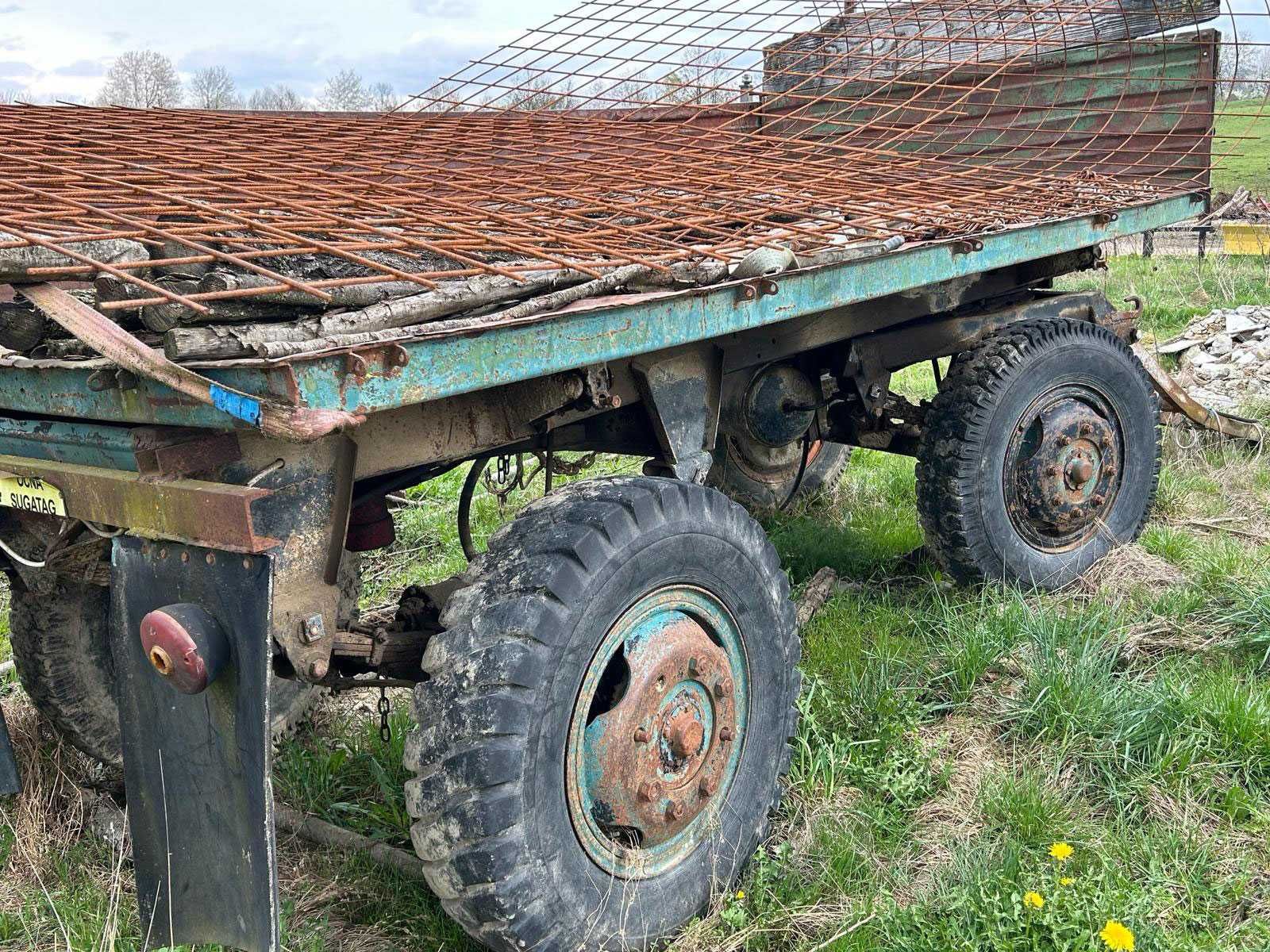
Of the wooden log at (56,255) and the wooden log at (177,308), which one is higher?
the wooden log at (56,255)

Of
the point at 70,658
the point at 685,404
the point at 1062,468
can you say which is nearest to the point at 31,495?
the point at 70,658

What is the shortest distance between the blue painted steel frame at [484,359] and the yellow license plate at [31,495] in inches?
5.3

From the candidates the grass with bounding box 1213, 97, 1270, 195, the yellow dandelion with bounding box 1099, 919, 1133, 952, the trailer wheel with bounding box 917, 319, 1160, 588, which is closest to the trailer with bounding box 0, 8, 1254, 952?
the trailer wheel with bounding box 917, 319, 1160, 588

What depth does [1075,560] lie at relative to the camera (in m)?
4.28

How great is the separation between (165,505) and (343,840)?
130 cm

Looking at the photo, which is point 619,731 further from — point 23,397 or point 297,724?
point 297,724

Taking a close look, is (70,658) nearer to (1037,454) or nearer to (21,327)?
(21,327)

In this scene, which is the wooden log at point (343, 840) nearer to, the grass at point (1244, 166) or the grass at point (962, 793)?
the grass at point (962, 793)

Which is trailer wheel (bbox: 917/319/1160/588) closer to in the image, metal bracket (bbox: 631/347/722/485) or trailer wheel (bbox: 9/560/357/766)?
metal bracket (bbox: 631/347/722/485)

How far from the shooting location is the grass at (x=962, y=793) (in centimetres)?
259

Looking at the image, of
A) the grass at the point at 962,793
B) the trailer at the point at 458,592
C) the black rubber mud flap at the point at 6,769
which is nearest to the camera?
the trailer at the point at 458,592

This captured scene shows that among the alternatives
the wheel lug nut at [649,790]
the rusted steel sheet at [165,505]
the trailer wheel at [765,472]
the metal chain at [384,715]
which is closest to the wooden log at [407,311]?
the rusted steel sheet at [165,505]

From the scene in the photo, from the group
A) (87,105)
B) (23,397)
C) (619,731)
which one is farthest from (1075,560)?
(87,105)

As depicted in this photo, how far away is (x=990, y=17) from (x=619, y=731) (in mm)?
4694
